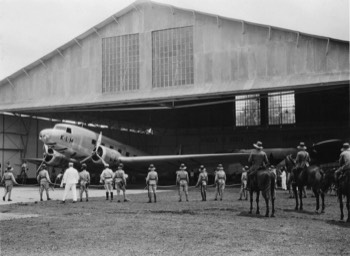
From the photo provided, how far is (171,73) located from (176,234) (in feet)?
80.6

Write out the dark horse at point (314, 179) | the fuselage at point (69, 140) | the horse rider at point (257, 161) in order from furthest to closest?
the fuselage at point (69, 140) → the dark horse at point (314, 179) → the horse rider at point (257, 161)

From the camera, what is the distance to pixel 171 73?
111 ft

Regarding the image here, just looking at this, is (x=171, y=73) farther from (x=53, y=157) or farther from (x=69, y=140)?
(x=53, y=157)

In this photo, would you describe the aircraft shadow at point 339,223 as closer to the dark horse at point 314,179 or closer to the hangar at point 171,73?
the dark horse at point 314,179

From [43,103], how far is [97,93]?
5.02 metres

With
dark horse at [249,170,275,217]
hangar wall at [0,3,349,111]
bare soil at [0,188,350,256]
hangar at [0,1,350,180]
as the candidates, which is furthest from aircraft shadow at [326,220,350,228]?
hangar wall at [0,3,349,111]

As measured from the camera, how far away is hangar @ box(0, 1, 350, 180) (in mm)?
29719

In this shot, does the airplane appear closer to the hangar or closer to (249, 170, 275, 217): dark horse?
the hangar

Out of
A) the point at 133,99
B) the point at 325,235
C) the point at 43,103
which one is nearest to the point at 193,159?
the point at 133,99

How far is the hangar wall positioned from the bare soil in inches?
635

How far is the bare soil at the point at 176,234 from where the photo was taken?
8.41 m

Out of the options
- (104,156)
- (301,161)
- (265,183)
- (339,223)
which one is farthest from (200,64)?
(339,223)

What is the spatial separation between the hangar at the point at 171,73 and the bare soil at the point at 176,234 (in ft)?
54.3

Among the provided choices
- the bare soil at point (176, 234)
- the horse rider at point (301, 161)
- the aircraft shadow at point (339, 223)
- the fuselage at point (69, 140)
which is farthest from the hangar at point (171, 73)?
the aircraft shadow at point (339, 223)
